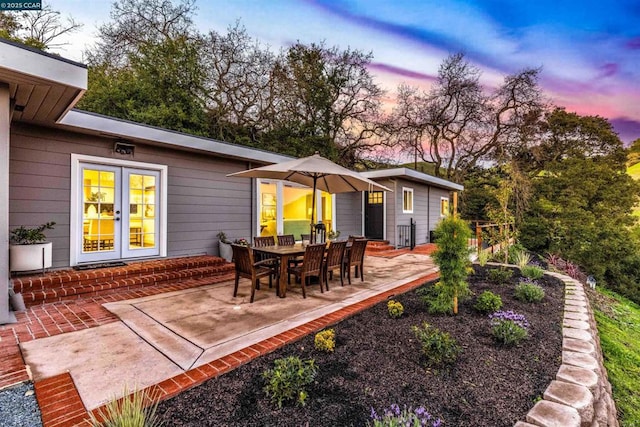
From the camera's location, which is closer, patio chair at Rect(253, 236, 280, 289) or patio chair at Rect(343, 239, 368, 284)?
patio chair at Rect(253, 236, 280, 289)

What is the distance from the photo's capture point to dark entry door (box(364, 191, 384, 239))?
10562 mm

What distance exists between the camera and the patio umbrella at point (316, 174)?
4539 mm

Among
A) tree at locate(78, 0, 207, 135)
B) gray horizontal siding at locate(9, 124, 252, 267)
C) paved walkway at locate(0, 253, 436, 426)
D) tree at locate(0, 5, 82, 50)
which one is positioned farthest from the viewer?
tree at locate(78, 0, 207, 135)

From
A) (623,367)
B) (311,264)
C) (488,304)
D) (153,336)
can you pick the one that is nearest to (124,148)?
(153,336)

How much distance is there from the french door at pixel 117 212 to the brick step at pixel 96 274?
1.41 feet

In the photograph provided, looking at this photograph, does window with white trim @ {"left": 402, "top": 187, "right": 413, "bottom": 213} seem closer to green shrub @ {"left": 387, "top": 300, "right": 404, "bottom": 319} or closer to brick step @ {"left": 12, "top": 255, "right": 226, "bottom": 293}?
brick step @ {"left": 12, "top": 255, "right": 226, "bottom": 293}

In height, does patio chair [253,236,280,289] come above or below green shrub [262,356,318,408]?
above

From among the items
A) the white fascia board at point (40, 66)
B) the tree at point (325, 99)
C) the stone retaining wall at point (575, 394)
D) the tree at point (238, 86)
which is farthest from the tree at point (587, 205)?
the white fascia board at point (40, 66)

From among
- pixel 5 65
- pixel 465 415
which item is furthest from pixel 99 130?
pixel 465 415

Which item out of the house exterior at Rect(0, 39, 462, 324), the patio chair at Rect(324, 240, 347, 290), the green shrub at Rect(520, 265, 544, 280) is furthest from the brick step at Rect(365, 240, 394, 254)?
the patio chair at Rect(324, 240, 347, 290)

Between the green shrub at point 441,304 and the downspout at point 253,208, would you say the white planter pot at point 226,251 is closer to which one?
the downspout at point 253,208

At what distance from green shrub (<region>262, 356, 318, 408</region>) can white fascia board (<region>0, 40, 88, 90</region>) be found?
11.3 ft

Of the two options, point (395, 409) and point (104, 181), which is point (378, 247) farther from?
point (395, 409)

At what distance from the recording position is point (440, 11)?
8266 millimetres
